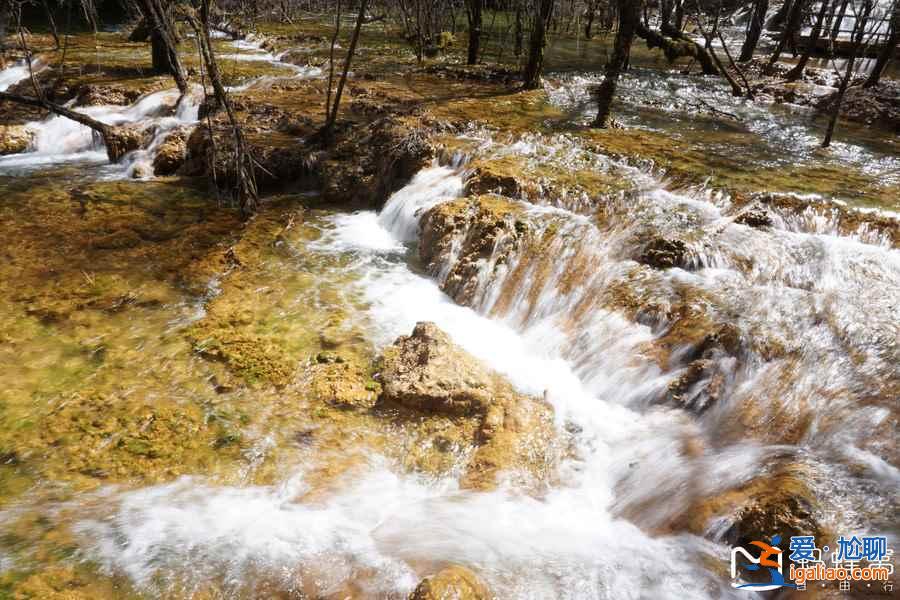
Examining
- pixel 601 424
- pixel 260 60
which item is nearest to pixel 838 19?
pixel 601 424

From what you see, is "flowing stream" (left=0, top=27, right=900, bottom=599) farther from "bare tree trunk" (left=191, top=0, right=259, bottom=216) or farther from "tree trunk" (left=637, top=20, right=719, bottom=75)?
"tree trunk" (left=637, top=20, right=719, bottom=75)

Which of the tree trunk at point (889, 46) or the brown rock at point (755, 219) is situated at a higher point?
the tree trunk at point (889, 46)

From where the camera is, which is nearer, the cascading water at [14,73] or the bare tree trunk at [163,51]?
the bare tree trunk at [163,51]

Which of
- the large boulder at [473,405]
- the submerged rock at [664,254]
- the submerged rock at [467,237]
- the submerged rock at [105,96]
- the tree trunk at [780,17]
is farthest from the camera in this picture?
the tree trunk at [780,17]

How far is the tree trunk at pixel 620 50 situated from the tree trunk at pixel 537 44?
1773 mm

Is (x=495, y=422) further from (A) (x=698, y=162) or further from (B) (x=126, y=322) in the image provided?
(A) (x=698, y=162)

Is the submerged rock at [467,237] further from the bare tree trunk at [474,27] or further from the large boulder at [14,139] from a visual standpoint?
the bare tree trunk at [474,27]

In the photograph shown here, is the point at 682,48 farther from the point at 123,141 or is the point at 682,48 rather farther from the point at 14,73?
the point at 14,73

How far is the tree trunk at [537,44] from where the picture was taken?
980 centimetres

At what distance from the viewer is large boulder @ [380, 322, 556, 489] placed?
403 cm

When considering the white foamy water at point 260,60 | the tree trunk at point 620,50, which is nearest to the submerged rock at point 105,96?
the white foamy water at point 260,60

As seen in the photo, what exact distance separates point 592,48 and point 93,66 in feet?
51.2

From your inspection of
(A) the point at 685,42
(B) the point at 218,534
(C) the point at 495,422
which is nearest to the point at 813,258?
(C) the point at 495,422

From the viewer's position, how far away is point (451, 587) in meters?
2.68
